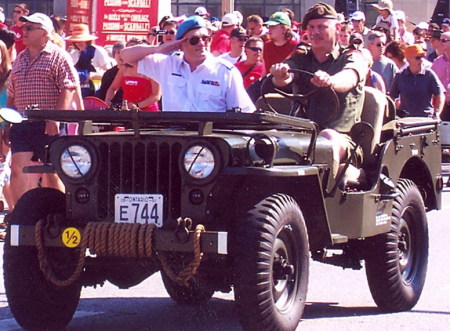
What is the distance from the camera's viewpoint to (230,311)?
760 cm

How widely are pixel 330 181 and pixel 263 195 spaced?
80 centimetres

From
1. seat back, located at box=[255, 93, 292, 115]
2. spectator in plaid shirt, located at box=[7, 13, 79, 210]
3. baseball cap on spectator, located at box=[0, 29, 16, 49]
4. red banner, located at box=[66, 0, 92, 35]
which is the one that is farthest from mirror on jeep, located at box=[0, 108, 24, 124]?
red banner, located at box=[66, 0, 92, 35]

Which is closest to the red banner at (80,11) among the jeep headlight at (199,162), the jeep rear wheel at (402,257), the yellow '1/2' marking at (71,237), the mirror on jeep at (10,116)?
the jeep rear wheel at (402,257)

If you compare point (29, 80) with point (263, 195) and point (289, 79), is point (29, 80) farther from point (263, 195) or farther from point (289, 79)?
point (263, 195)

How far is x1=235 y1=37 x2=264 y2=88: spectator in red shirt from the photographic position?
539 inches

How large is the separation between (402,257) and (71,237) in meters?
2.43

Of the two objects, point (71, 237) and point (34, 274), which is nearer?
point (71, 237)

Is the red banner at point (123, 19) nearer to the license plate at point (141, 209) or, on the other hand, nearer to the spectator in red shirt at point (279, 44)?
the spectator in red shirt at point (279, 44)

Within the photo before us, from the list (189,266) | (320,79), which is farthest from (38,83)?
(189,266)

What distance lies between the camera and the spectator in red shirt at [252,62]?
13688mm

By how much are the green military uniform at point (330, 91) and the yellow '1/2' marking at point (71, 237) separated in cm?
190

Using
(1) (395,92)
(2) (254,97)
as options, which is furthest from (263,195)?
(1) (395,92)

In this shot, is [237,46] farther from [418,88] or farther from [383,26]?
[383,26]

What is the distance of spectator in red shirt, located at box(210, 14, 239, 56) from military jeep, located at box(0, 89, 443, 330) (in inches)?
435
